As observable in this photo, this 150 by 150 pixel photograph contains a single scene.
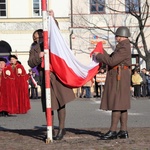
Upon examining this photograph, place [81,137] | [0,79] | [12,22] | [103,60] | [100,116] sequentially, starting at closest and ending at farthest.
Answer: [103,60], [81,137], [100,116], [0,79], [12,22]

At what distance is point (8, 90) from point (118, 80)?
8.54 m

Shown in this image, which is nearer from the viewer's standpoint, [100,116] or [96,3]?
[100,116]

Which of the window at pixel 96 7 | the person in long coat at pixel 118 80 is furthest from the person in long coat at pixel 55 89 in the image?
the window at pixel 96 7

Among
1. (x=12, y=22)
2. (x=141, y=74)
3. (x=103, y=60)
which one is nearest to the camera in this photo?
(x=103, y=60)

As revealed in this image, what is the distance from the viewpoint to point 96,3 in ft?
128

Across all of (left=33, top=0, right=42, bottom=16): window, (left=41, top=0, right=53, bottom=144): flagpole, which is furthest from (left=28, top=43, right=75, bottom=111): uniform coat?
(left=33, top=0, right=42, bottom=16): window

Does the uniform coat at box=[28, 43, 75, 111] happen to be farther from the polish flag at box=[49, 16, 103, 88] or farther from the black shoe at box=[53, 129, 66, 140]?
the black shoe at box=[53, 129, 66, 140]

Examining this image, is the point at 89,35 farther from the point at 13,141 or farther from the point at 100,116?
the point at 13,141

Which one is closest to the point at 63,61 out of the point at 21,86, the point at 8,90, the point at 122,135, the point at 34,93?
the point at 122,135

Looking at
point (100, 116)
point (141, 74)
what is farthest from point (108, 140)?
point (141, 74)

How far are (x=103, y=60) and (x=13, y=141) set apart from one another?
2.01 metres

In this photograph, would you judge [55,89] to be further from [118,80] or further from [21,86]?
[21,86]

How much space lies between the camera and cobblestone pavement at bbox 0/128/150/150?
896 cm

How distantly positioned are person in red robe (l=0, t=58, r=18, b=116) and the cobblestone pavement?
6407 millimetres
